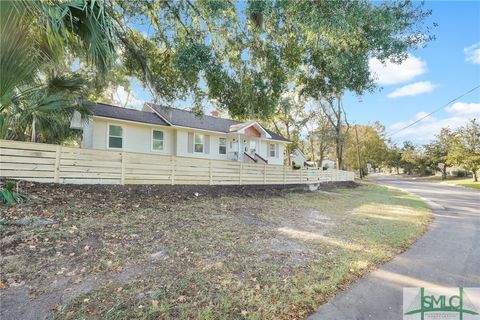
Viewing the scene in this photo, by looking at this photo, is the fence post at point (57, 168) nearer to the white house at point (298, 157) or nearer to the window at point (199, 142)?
the window at point (199, 142)

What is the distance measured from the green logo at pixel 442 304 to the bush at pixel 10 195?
7.47 m

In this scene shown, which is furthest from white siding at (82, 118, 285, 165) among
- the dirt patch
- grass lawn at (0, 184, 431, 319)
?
grass lawn at (0, 184, 431, 319)

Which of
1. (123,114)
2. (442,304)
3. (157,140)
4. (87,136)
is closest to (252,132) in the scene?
(157,140)

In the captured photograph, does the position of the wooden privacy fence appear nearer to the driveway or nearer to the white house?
the driveway

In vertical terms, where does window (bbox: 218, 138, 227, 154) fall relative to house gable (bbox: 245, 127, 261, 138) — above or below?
below

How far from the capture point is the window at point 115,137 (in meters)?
14.4

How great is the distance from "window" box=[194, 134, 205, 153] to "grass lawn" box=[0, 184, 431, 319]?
9.77 m

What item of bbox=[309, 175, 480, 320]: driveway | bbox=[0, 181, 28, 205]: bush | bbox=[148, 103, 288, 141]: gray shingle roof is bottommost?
bbox=[309, 175, 480, 320]: driveway

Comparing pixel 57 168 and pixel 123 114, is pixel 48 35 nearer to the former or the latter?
pixel 57 168

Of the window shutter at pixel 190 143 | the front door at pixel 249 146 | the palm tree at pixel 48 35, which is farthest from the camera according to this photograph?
the front door at pixel 249 146

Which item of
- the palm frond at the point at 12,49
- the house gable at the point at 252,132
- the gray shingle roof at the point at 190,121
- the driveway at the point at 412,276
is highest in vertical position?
the gray shingle roof at the point at 190,121

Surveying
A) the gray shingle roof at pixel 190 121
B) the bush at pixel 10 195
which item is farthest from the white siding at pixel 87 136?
the bush at pixel 10 195

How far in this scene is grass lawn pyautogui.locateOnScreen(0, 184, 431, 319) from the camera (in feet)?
10.6

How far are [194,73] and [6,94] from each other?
16.2 ft
